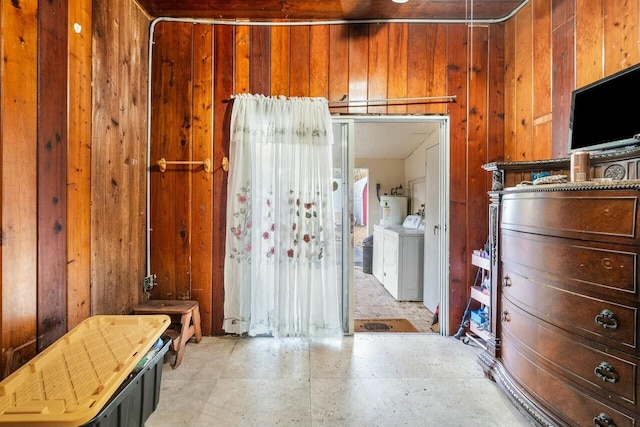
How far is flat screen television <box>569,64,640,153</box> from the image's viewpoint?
4.44ft

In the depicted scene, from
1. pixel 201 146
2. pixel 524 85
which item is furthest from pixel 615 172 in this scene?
pixel 201 146

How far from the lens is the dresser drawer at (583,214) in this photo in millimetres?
1034

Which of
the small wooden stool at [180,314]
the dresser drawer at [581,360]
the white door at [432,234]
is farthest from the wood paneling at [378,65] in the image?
the small wooden stool at [180,314]

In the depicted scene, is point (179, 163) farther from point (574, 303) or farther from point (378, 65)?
point (574, 303)

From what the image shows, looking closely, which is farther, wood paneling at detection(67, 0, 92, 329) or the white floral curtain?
the white floral curtain

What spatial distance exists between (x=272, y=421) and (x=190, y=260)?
137 cm

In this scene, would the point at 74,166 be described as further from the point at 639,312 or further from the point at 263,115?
the point at 639,312

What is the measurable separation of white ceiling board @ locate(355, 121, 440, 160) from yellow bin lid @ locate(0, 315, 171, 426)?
91.1 inches

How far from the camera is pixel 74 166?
154cm

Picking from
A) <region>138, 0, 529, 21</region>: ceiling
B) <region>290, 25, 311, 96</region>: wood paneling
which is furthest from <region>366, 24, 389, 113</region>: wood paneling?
<region>290, 25, 311, 96</region>: wood paneling

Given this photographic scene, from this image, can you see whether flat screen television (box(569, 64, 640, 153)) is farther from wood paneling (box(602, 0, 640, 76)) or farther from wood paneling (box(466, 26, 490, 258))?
wood paneling (box(466, 26, 490, 258))

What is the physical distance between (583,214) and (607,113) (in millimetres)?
739

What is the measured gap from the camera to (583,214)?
3.82 feet

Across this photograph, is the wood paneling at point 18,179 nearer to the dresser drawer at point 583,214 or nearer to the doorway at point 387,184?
the doorway at point 387,184
